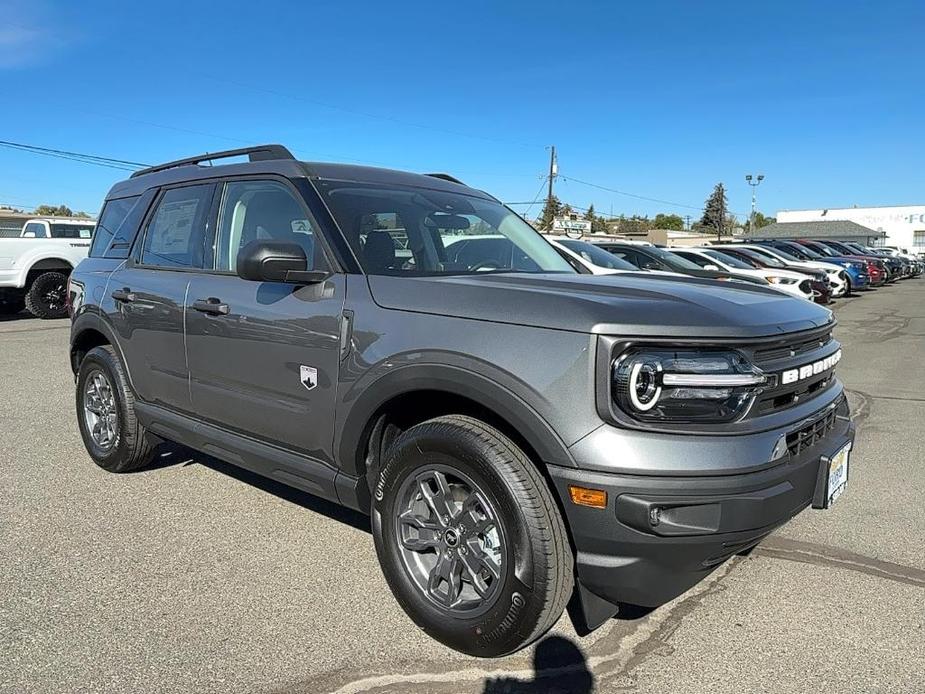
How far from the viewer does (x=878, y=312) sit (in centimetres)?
1720

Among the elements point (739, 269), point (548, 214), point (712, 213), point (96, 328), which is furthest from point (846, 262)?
point (712, 213)

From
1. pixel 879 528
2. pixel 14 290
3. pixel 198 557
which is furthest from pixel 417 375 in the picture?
pixel 14 290

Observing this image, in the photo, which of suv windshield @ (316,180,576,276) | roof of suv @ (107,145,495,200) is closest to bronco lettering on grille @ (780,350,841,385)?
suv windshield @ (316,180,576,276)

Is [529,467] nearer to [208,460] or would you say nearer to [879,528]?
[879,528]

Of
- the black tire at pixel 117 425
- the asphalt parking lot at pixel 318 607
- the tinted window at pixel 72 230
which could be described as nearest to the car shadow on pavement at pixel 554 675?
the asphalt parking lot at pixel 318 607

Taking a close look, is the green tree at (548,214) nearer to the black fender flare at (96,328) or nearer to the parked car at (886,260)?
the parked car at (886,260)

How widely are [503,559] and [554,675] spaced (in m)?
0.48

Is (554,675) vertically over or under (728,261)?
under

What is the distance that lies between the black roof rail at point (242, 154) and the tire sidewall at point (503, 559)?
1.79 meters

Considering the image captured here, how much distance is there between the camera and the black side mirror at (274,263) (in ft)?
10.0

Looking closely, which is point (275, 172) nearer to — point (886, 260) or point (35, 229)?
point (35, 229)

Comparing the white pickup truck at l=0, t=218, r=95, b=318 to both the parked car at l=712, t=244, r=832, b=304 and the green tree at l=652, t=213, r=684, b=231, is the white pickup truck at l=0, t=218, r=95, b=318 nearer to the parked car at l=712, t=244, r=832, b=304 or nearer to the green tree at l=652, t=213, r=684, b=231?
the parked car at l=712, t=244, r=832, b=304

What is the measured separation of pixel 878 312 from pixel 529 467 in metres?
17.5

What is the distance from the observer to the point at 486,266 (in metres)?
3.64
